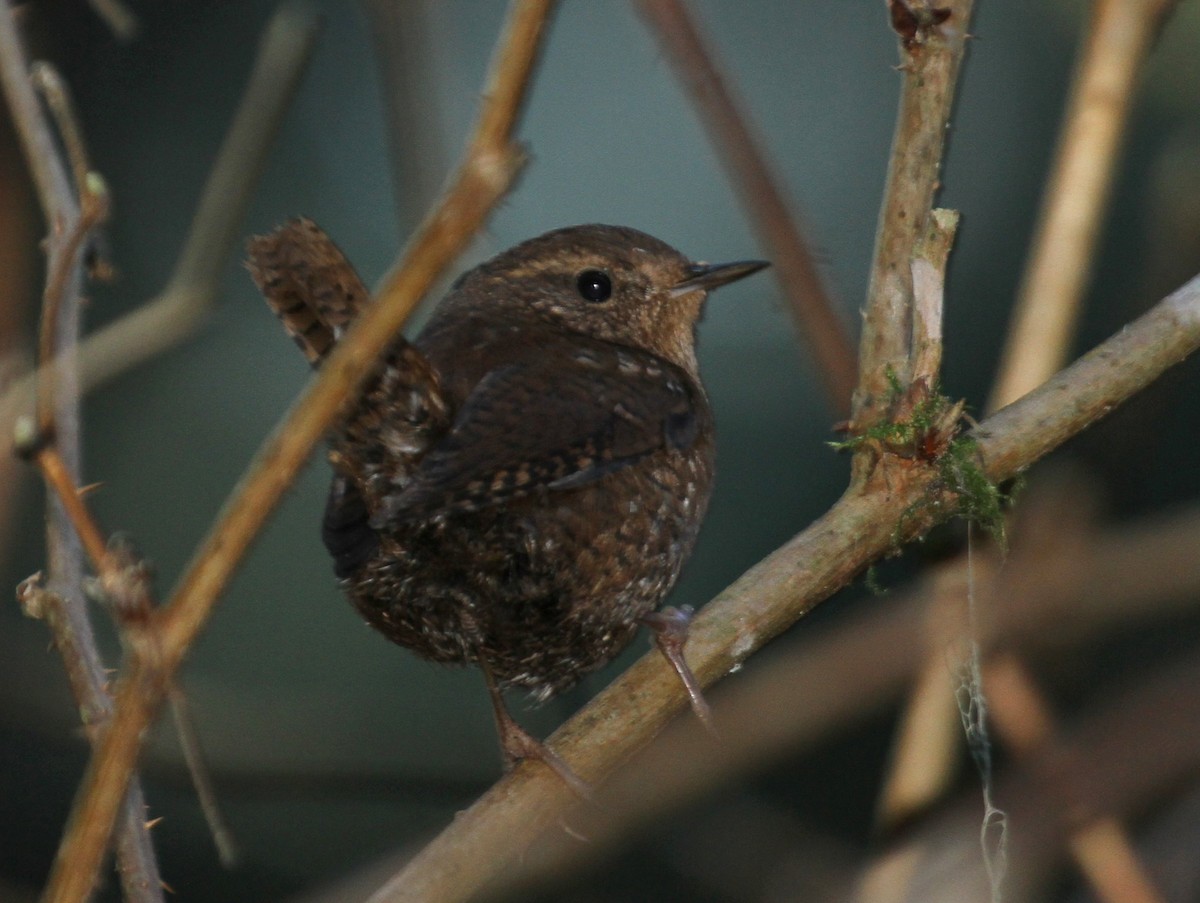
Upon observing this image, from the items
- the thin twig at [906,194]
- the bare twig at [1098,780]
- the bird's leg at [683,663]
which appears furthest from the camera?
the bird's leg at [683,663]

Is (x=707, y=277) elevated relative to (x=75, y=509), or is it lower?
elevated

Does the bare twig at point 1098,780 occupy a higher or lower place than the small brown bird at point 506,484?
lower

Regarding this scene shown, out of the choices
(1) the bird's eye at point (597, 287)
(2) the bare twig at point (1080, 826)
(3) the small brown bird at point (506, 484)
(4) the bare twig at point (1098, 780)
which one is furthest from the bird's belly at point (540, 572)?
(4) the bare twig at point (1098, 780)

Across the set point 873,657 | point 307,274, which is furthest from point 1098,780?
point 307,274

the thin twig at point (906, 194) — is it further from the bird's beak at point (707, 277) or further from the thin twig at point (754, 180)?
the bird's beak at point (707, 277)

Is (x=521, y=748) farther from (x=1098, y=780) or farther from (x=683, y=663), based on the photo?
(x=1098, y=780)

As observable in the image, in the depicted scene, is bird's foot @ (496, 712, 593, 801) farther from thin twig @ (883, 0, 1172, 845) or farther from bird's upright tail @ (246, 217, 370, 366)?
bird's upright tail @ (246, 217, 370, 366)
